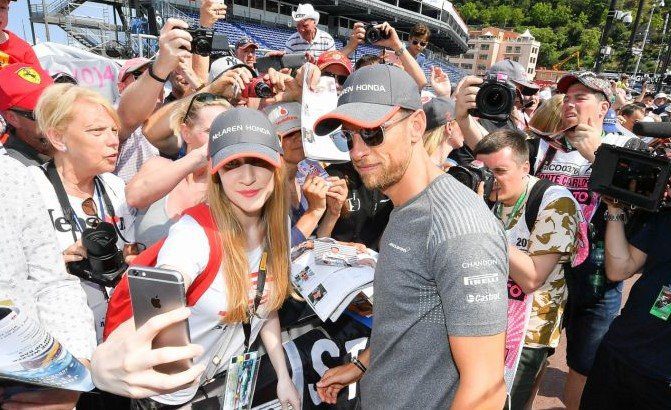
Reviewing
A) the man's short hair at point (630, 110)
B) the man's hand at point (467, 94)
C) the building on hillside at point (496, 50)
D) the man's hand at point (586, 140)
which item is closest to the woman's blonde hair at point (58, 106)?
the man's hand at point (467, 94)

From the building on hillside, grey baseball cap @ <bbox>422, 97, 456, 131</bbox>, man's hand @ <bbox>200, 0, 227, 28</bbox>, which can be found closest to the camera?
grey baseball cap @ <bbox>422, 97, 456, 131</bbox>

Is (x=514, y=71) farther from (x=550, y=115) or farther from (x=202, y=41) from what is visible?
(x=202, y=41)

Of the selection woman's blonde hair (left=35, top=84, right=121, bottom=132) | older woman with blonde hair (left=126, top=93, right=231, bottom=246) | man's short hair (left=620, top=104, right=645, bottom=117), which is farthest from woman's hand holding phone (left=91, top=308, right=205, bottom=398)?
man's short hair (left=620, top=104, right=645, bottom=117)

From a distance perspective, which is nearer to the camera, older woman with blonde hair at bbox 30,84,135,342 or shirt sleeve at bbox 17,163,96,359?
shirt sleeve at bbox 17,163,96,359

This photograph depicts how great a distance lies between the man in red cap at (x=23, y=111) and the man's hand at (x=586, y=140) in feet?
9.77

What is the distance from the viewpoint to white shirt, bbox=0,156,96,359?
49.8 inches

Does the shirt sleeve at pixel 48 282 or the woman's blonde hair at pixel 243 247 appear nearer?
the shirt sleeve at pixel 48 282

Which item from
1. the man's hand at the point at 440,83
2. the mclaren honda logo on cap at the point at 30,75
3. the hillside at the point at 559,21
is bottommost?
the mclaren honda logo on cap at the point at 30,75

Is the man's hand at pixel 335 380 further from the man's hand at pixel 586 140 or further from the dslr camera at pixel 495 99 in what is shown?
the man's hand at pixel 586 140

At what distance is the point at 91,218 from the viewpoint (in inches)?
80.7

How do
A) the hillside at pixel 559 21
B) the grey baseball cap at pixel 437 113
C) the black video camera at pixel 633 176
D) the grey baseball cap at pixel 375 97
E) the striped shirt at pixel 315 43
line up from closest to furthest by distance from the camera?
the grey baseball cap at pixel 375 97
the black video camera at pixel 633 176
the grey baseball cap at pixel 437 113
the striped shirt at pixel 315 43
the hillside at pixel 559 21

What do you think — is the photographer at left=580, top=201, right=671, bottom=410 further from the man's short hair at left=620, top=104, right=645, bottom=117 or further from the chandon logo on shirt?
the man's short hair at left=620, top=104, right=645, bottom=117

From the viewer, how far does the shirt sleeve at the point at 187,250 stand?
5.06 feet

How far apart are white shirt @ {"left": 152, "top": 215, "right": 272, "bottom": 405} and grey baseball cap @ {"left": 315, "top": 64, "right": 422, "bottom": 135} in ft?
2.28
